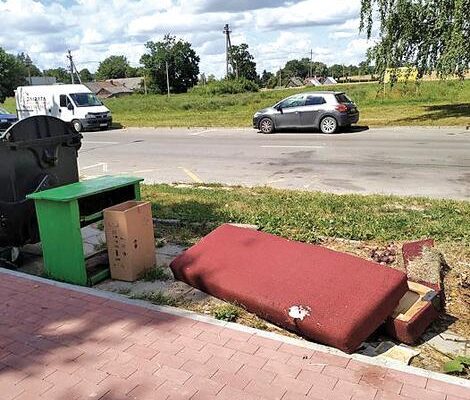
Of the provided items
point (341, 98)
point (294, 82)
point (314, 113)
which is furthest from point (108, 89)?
point (341, 98)

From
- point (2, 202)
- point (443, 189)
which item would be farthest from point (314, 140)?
point (2, 202)

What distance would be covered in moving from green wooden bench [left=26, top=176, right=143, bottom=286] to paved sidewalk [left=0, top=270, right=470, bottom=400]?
735mm

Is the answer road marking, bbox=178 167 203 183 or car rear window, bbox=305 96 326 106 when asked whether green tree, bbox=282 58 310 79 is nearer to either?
car rear window, bbox=305 96 326 106

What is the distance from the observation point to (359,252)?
5684 mm

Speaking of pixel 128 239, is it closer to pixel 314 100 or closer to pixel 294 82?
pixel 314 100

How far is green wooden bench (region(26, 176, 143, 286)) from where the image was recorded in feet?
16.3

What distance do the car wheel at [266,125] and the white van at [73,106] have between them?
32.3 ft

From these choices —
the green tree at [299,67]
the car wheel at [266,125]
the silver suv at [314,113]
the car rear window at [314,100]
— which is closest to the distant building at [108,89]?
the green tree at [299,67]

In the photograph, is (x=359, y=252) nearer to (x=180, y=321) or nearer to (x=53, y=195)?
(x=180, y=321)

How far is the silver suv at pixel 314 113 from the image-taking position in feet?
60.3

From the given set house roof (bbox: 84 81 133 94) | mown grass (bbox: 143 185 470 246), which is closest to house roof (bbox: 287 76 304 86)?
house roof (bbox: 84 81 133 94)

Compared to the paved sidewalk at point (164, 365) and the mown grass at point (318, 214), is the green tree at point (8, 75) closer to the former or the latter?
the mown grass at point (318, 214)

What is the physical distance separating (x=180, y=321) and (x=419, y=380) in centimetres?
190

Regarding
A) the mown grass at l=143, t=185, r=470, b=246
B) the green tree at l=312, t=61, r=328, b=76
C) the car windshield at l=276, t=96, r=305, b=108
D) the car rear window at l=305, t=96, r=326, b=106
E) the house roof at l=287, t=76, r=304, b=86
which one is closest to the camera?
the mown grass at l=143, t=185, r=470, b=246
